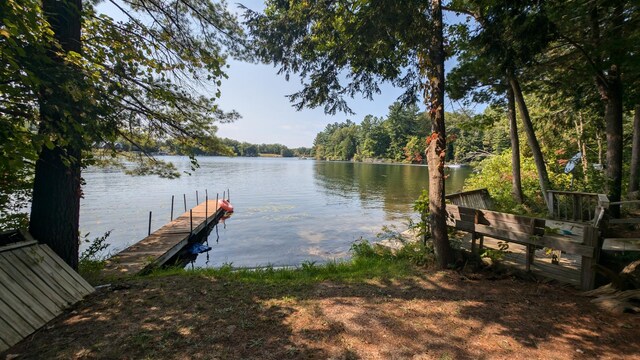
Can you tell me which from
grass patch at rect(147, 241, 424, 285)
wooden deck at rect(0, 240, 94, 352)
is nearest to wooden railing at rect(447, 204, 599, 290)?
grass patch at rect(147, 241, 424, 285)

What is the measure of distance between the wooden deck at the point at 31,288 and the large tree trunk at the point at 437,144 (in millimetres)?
6248

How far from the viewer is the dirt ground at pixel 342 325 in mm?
2988

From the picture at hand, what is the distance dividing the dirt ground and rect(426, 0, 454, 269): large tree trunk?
Result: 100 cm

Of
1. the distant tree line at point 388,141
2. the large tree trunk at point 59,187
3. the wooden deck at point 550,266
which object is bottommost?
the wooden deck at point 550,266

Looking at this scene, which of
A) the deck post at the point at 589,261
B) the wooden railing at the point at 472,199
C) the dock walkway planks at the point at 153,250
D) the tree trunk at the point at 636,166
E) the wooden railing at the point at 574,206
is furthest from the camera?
the tree trunk at the point at 636,166

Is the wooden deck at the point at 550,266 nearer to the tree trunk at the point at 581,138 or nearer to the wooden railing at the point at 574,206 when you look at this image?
the wooden railing at the point at 574,206

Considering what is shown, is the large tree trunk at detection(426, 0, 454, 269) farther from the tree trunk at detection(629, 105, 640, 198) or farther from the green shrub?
the tree trunk at detection(629, 105, 640, 198)

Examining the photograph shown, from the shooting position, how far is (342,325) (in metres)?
3.53

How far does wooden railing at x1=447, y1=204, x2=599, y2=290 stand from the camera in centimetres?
432

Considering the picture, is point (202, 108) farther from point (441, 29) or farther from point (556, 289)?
point (556, 289)

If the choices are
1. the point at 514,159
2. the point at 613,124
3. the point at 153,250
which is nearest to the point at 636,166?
the point at 613,124

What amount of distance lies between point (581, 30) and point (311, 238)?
446 inches

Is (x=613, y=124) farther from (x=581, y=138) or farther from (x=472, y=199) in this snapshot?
(x=581, y=138)

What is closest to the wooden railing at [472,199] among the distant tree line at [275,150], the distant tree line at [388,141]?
the distant tree line at [388,141]
